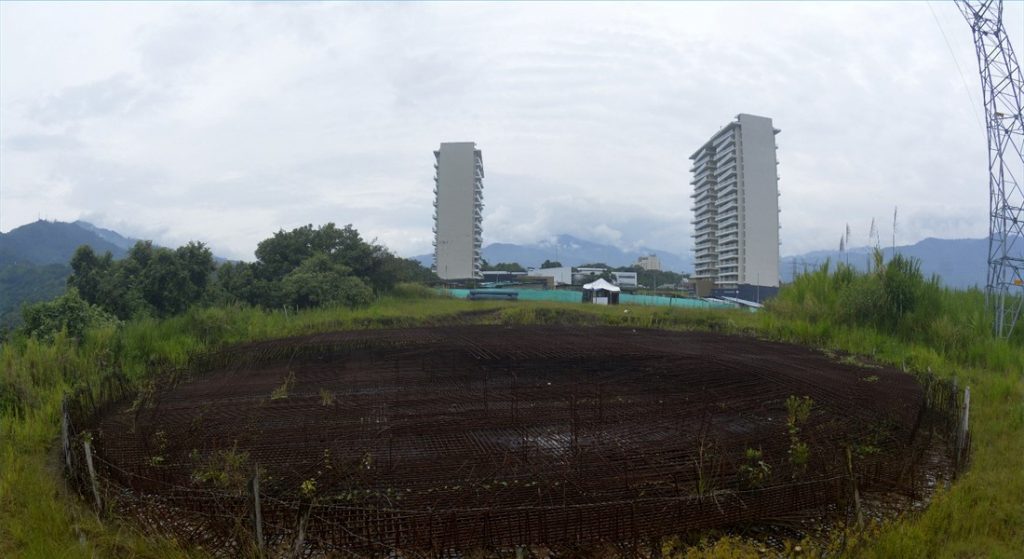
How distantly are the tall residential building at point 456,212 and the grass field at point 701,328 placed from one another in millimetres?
27541

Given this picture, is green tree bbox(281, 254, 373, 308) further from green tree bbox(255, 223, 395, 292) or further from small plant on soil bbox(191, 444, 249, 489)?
small plant on soil bbox(191, 444, 249, 489)

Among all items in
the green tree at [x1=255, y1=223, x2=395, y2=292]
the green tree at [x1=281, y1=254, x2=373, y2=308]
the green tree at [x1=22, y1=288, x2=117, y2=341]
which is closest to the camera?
the green tree at [x1=22, y1=288, x2=117, y2=341]

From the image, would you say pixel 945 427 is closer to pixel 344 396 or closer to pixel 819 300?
pixel 344 396

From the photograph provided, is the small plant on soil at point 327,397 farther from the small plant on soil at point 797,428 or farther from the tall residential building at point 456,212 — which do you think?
the tall residential building at point 456,212

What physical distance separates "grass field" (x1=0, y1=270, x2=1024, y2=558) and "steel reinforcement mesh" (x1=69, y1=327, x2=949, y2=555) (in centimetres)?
32

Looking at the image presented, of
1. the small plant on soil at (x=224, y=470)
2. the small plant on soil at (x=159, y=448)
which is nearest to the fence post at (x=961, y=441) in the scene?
the small plant on soil at (x=224, y=470)

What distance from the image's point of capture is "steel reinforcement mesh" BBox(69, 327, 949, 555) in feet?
10.1

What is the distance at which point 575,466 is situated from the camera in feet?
12.7

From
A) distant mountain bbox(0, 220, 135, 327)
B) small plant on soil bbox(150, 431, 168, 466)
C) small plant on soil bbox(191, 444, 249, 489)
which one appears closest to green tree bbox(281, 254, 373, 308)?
distant mountain bbox(0, 220, 135, 327)

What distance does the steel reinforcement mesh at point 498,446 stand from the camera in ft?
10.1

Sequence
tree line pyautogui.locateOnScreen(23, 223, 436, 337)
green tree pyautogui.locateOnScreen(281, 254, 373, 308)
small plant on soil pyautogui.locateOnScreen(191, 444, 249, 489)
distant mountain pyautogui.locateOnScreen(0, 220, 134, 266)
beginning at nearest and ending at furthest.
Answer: small plant on soil pyautogui.locateOnScreen(191, 444, 249, 489) < tree line pyautogui.locateOnScreen(23, 223, 436, 337) < green tree pyautogui.locateOnScreen(281, 254, 373, 308) < distant mountain pyautogui.locateOnScreen(0, 220, 134, 266)

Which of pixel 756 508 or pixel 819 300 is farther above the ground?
pixel 819 300

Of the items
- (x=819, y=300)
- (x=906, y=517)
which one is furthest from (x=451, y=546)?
(x=819, y=300)

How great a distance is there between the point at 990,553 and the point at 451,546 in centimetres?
291
